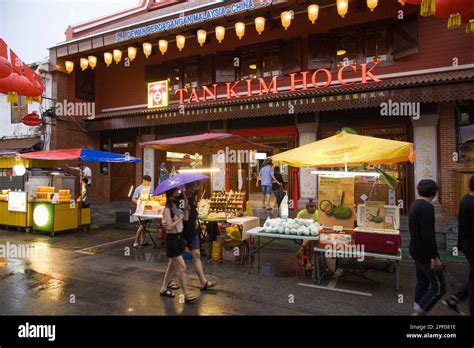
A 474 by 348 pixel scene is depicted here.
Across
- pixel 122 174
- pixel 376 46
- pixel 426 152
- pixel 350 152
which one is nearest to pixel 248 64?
pixel 376 46

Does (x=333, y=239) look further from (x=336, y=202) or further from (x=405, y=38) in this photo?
(x=405, y=38)

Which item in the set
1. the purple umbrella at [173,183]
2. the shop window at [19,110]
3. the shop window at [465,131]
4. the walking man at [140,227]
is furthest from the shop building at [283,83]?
the purple umbrella at [173,183]

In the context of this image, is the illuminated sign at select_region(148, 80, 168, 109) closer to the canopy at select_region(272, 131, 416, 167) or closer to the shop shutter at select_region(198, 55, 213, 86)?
the shop shutter at select_region(198, 55, 213, 86)

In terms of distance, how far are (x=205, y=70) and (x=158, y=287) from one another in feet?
Result: 39.8

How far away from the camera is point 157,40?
14664mm

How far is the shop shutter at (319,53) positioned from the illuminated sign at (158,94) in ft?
24.4

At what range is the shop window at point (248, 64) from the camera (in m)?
14.5

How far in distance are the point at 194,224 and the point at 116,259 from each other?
353 cm

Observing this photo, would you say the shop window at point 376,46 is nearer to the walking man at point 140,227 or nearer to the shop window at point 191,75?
the shop window at point 191,75

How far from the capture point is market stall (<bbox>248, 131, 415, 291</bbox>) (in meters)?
5.77

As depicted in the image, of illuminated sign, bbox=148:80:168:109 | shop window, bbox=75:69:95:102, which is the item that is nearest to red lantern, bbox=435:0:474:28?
illuminated sign, bbox=148:80:168:109

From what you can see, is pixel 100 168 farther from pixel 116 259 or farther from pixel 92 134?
pixel 116 259

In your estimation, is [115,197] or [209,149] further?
[115,197]
